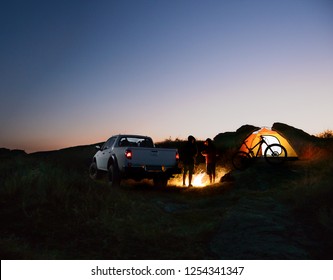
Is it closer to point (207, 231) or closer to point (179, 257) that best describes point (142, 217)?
point (207, 231)

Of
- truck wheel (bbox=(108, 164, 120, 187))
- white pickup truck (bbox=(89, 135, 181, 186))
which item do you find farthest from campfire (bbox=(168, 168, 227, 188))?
truck wheel (bbox=(108, 164, 120, 187))

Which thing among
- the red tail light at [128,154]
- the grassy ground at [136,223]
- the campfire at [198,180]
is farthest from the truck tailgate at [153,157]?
the grassy ground at [136,223]

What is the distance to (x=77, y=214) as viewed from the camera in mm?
8766

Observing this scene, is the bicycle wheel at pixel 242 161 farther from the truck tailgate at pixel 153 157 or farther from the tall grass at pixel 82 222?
the tall grass at pixel 82 222

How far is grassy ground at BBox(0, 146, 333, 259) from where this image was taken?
708cm

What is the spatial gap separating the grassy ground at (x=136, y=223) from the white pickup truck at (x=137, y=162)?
9.65ft

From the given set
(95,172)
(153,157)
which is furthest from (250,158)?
(95,172)

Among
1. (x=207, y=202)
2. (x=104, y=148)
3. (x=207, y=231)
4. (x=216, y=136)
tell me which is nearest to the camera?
(x=207, y=231)

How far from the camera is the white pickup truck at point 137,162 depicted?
1451 centimetres

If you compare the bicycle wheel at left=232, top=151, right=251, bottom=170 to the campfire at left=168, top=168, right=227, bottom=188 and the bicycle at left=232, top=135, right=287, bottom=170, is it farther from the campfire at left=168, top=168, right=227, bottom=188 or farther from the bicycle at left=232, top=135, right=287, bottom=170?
the campfire at left=168, top=168, right=227, bottom=188

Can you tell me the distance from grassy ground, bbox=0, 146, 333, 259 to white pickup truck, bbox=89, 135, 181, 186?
9.65 feet

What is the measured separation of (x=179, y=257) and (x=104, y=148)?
34.9 feet
